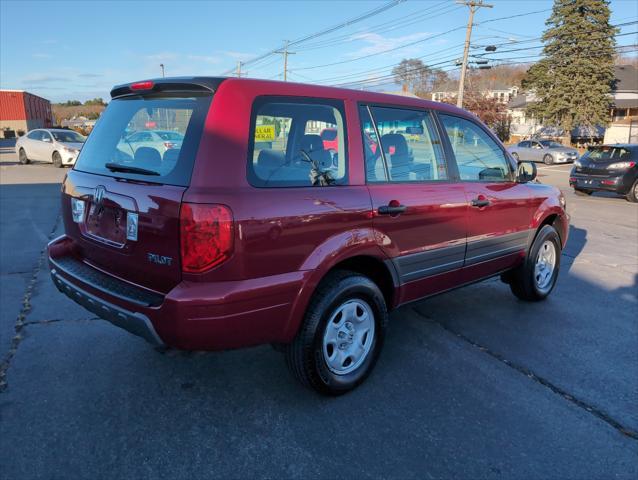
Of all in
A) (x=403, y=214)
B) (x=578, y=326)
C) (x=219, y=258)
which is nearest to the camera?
(x=219, y=258)

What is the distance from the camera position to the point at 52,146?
18812mm

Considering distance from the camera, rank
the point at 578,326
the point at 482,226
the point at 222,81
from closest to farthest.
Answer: the point at 222,81, the point at 482,226, the point at 578,326

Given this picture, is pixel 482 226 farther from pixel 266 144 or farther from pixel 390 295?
pixel 266 144

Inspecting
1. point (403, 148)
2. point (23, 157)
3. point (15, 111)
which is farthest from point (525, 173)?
point (15, 111)

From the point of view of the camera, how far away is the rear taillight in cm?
231

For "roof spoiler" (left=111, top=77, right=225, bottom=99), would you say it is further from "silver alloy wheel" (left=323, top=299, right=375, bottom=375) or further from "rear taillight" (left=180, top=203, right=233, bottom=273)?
"silver alloy wheel" (left=323, top=299, right=375, bottom=375)

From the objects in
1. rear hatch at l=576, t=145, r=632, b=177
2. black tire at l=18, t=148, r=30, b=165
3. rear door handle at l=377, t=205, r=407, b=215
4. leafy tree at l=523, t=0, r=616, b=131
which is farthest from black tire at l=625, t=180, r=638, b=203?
leafy tree at l=523, t=0, r=616, b=131

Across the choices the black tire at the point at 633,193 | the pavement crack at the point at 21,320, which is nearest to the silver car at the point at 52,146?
the pavement crack at the point at 21,320

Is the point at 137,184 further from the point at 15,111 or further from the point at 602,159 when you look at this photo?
the point at 15,111

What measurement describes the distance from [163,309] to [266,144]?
1035 millimetres

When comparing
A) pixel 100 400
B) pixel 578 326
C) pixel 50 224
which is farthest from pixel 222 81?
pixel 50 224

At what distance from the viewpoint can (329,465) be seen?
2.44m

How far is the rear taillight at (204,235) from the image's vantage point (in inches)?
90.8

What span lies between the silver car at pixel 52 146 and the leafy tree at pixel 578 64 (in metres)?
37.6
